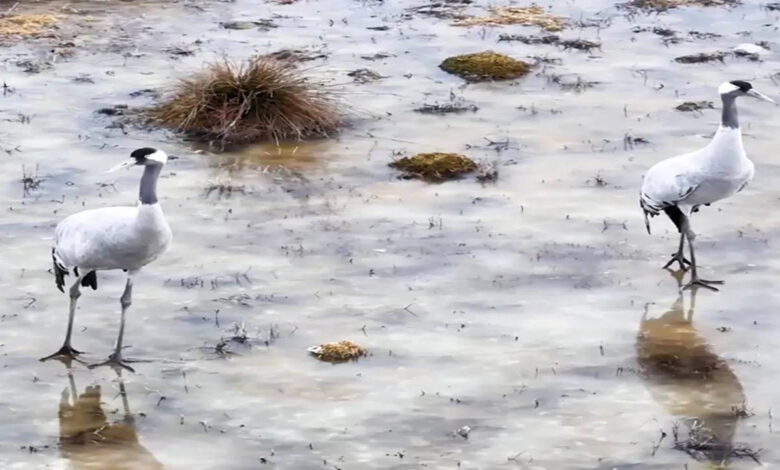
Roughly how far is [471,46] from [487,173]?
26.3ft

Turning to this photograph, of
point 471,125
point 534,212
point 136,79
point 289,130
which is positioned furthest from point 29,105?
point 534,212

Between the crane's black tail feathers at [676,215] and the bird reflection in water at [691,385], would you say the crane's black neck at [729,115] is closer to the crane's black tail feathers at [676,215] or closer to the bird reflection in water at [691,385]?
the crane's black tail feathers at [676,215]

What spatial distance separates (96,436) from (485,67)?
1431 cm

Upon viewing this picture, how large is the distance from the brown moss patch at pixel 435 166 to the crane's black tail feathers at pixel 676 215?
4.15m

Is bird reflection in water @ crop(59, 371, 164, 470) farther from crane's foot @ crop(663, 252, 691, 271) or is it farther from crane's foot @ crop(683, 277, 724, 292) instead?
crane's foot @ crop(663, 252, 691, 271)

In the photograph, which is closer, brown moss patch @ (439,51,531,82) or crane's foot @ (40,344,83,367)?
crane's foot @ (40,344,83,367)

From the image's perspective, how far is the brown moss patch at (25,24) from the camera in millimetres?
→ 27250

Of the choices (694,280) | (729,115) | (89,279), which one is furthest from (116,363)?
(729,115)

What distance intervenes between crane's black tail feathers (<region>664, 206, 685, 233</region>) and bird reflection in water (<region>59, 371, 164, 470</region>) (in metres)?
6.22

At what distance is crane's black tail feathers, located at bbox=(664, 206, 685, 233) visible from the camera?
1567 centimetres

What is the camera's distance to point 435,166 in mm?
19453

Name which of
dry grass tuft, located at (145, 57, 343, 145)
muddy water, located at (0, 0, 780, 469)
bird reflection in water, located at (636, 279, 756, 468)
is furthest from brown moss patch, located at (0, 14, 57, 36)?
bird reflection in water, located at (636, 279, 756, 468)

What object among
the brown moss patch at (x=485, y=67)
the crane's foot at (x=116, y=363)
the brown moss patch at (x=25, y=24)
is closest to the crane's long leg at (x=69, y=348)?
the crane's foot at (x=116, y=363)

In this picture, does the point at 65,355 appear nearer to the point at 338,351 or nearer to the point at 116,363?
the point at 116,363
